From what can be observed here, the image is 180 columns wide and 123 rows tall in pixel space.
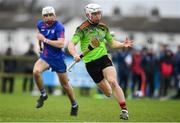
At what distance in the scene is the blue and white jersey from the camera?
17.0 metres

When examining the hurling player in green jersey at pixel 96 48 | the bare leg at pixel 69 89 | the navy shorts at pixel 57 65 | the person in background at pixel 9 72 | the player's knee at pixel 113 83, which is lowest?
the person in background at pixel 9 72

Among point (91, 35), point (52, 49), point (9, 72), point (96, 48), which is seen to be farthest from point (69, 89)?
point (9, 72)

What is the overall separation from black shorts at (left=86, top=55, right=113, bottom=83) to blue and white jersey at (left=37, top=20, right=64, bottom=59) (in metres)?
1.01

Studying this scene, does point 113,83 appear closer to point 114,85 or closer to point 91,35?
point 114,85

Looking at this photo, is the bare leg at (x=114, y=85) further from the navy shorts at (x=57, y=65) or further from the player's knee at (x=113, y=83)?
the navy shorts at (x=57, y=65)

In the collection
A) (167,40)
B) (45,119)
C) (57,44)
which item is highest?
(57,44)

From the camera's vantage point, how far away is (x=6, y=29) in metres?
115

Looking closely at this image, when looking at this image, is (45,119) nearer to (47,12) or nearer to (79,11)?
(47,12)

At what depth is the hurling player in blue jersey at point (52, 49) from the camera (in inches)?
665

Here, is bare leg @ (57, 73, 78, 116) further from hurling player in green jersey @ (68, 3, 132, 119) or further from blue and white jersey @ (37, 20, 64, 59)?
hurling player in green jersey @ (68, 3, 132, 119)

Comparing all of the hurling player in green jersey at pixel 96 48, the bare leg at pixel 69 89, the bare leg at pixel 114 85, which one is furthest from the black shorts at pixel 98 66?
the bare leg at pixel 69 89

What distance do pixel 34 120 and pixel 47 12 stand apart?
3.08 metres

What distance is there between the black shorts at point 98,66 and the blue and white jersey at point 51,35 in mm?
1013

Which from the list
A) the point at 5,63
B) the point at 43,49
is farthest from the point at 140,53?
the point at 43,49
